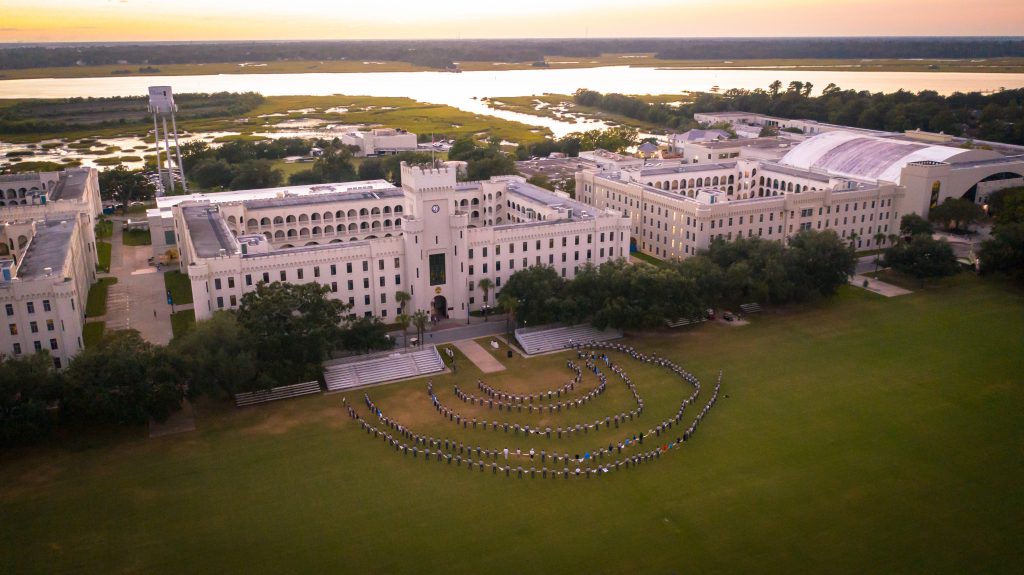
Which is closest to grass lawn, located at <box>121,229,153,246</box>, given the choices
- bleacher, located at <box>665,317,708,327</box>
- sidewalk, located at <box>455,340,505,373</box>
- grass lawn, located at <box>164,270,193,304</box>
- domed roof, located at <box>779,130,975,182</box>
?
grass lawn, located at <box>164,270,193,304</box>

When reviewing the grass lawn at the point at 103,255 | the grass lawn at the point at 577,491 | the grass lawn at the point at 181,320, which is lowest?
the grass lawn at the point at 577,491

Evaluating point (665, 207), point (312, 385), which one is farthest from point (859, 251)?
point (312, 385)

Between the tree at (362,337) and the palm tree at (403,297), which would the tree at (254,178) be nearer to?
the palm tree at (403,297)

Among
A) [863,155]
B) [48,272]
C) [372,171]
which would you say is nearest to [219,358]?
[48,272]

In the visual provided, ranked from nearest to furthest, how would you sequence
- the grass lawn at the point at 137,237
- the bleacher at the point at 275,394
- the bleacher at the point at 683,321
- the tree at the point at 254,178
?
the bleacher at the point at 275,394 < the bleacher at the point at 683,321 < the grass lawn at the point at 137,237 < the tree at the point at 254,178

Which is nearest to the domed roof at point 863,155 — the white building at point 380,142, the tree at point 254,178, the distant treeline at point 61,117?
the white building at point 380,142

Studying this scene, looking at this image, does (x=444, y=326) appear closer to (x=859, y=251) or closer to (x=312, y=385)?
(x=312, y=385)

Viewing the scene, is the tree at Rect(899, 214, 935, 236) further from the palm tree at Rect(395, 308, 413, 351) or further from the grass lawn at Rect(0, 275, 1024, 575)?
the palm tree at Rect(395, 308, 413, 351)
